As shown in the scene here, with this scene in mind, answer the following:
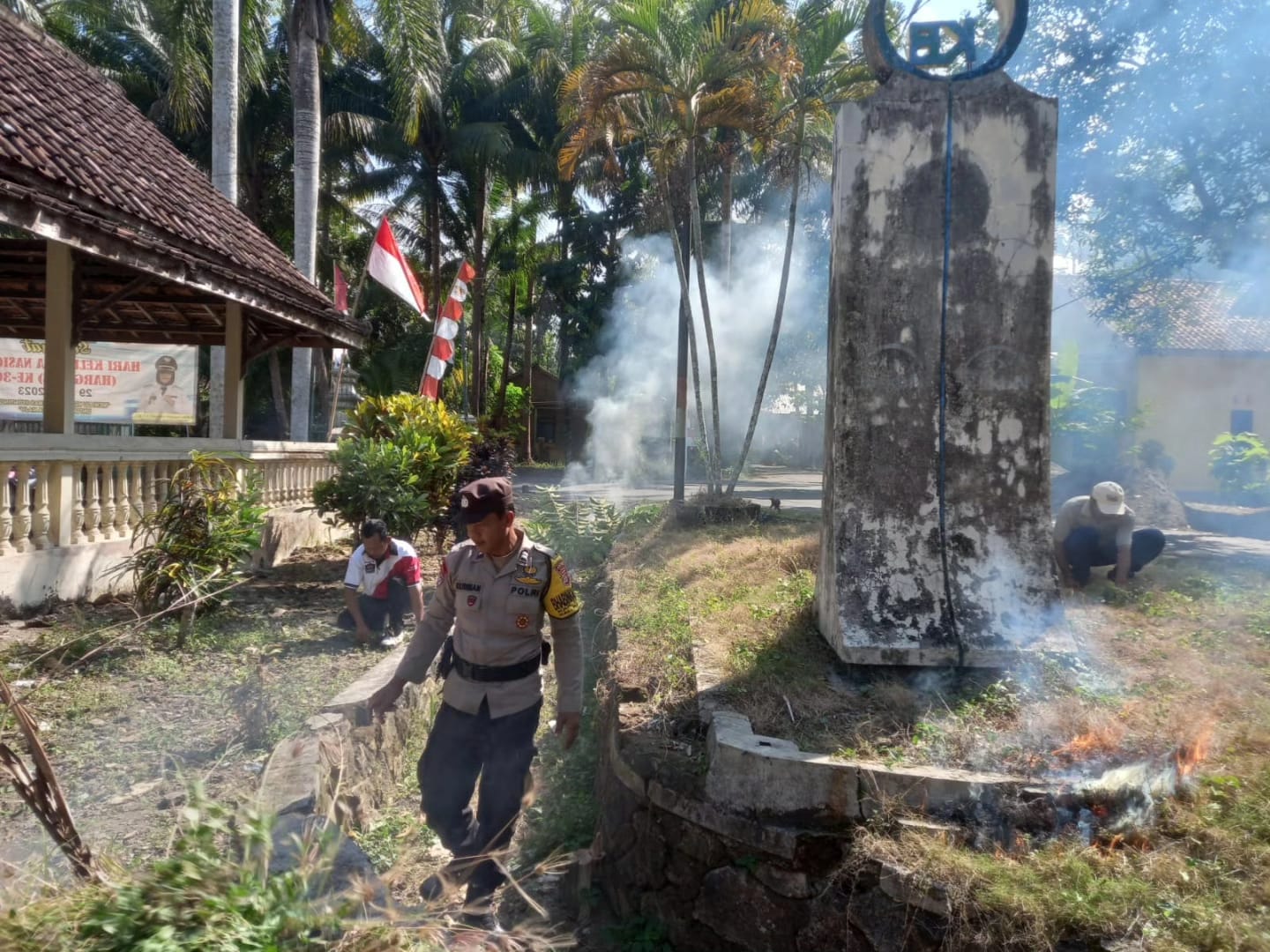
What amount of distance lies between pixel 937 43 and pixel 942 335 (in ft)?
5.65

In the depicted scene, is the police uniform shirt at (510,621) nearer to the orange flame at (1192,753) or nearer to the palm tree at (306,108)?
the orange flame at (1192,753)

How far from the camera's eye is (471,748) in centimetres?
377

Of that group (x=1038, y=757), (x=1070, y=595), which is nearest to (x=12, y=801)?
(x=1038, y=757)

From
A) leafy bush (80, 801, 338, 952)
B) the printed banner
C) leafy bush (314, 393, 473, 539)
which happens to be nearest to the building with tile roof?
leafy bush (314, 393, 473, 539)

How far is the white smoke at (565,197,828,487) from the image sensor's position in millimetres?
25531

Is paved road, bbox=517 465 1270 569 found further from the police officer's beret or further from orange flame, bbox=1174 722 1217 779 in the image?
the police officer's beret

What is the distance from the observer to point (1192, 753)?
348cm

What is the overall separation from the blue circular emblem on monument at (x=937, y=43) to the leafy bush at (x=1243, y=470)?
58.1ft

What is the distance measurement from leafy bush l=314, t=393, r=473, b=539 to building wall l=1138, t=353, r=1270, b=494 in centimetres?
2078

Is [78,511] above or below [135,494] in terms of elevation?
below

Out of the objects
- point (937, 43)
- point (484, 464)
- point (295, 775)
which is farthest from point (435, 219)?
point (295, 775)

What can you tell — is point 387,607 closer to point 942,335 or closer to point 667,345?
point 942,335

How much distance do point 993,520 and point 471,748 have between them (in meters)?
2.94

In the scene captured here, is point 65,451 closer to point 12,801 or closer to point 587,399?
point 12,801
